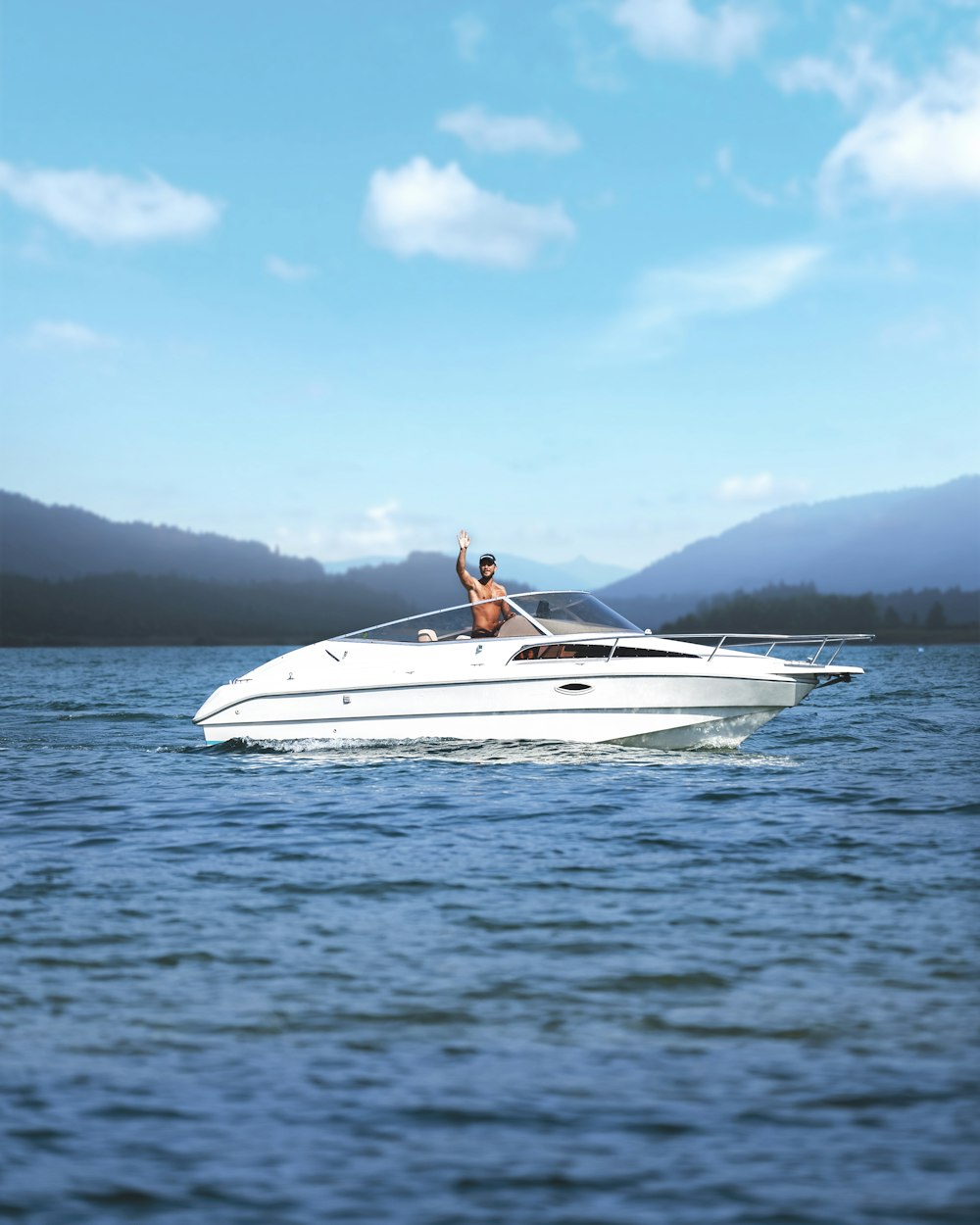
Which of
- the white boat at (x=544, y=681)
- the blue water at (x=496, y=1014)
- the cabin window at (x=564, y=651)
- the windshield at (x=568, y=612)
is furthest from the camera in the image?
the windshield at (x=568, y=612)

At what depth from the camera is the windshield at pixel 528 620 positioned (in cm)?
Result: 1744

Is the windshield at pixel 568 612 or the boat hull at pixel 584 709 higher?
the windshield at pixel 568 612

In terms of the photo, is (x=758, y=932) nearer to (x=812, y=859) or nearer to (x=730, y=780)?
(x=812, y=859)

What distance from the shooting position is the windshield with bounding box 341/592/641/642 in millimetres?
17438

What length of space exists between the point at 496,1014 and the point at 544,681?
35.3 ft

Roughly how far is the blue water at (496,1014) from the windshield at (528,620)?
4273 mm

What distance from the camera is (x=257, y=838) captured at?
39.3ft

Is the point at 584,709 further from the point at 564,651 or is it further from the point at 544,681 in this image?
the point at 564,651

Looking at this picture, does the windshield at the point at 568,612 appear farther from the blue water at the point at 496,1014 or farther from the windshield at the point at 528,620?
the blue water at the point at 496,1014

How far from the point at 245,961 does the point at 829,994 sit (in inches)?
134


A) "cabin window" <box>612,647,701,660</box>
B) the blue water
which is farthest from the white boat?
the blue water

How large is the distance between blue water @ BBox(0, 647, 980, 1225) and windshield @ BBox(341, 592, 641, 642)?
427 cm

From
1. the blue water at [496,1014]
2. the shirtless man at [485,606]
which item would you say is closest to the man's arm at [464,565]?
the shirtless man at [485,606]

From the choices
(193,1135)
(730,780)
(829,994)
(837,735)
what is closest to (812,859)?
(829,994)
